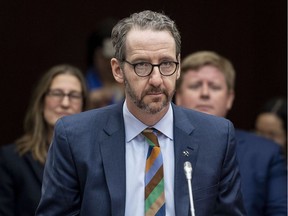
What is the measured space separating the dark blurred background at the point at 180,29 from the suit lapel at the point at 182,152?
10.2ft

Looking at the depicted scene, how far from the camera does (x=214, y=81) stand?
4.41m

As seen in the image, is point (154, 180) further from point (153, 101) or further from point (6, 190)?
Answer: point (6, 190)

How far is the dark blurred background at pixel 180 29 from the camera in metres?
6.26

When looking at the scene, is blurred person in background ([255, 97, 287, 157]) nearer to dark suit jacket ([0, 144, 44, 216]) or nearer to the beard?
dark suit jacket ([0, 144, 44, 216])

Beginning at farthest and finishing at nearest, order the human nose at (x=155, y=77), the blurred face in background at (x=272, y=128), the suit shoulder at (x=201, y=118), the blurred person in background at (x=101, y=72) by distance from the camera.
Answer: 1. the blurred face in background at (x=272, y=128)
2. the blurred person in background at (x=101, y=72)
3. the suit shoulder at (x=201, y=118)
4. the human nose at (x=155, y=77)

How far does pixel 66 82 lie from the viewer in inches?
180

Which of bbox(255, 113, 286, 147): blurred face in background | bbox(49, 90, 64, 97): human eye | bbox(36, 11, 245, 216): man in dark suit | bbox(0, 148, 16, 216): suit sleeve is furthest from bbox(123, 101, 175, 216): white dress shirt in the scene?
bbox(255, 113, 286, 147): blurred face in background

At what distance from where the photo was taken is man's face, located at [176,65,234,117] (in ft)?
14.3

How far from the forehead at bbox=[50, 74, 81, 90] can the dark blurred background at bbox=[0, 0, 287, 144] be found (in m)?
1.66

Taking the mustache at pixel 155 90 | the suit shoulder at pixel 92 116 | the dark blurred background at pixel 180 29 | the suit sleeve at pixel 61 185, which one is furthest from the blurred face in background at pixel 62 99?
the dark blurred background at pixel 180 29

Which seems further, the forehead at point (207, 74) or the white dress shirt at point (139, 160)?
the forehead at point (207, 74)

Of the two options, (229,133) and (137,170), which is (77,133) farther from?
(229,133)

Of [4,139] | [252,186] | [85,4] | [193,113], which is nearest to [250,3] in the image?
[85,4]

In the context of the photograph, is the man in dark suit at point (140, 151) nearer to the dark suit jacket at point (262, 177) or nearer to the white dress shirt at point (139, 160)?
the white dress shirt at point (139, 160)
